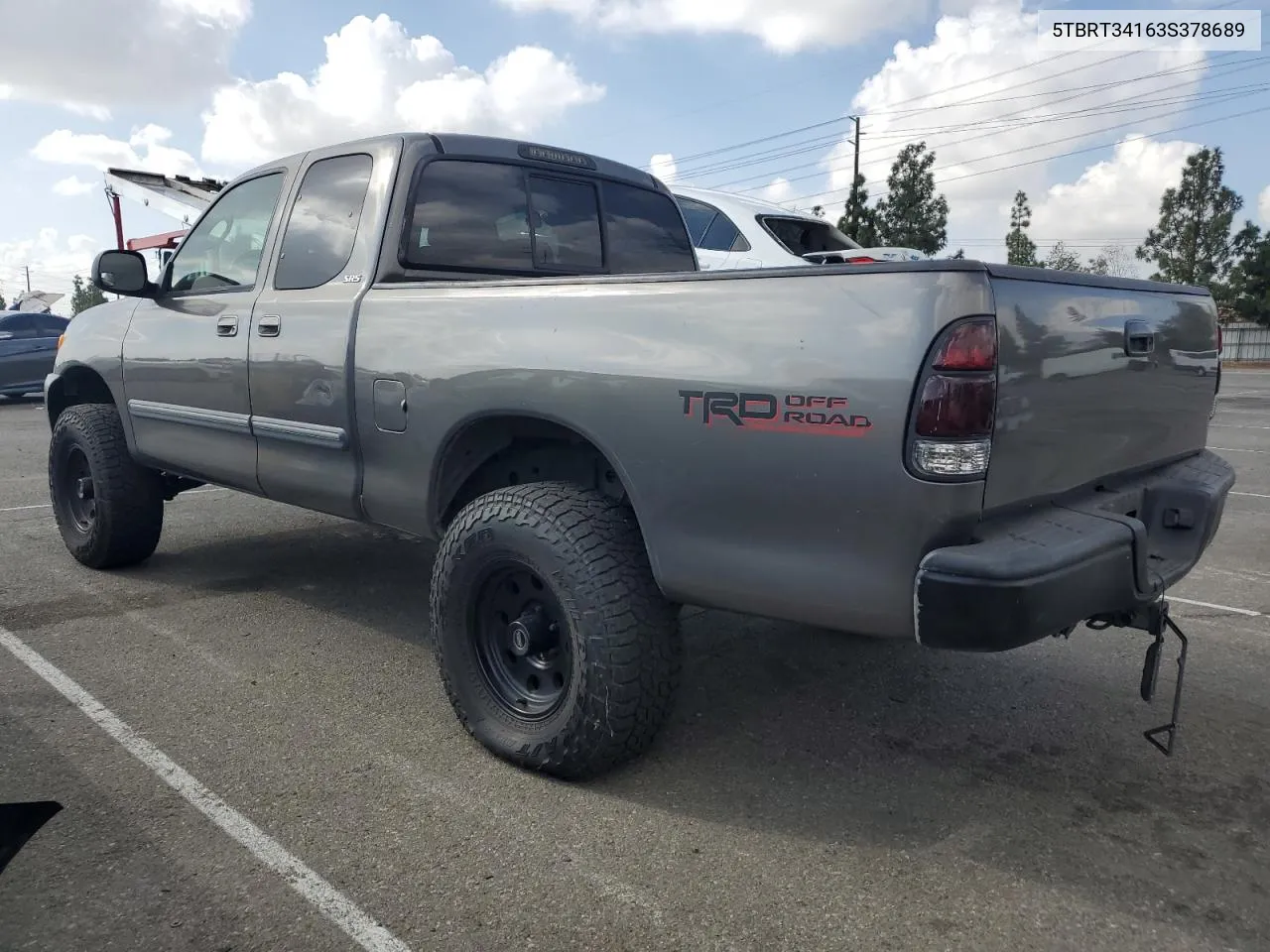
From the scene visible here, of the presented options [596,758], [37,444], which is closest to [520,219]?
[596,758]

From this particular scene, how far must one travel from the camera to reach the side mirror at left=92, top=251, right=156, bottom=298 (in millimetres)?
4430

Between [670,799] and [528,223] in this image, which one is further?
[528,223]

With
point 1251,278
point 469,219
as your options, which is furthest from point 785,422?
point 1251,278

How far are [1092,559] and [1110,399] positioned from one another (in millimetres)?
573

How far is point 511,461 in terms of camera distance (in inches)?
132

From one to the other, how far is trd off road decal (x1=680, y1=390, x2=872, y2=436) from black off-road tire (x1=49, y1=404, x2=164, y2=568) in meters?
3.54

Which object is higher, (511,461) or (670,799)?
(511,461)

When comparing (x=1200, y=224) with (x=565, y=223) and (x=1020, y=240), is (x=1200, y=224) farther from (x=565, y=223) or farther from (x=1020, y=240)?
(x=565, y=223)

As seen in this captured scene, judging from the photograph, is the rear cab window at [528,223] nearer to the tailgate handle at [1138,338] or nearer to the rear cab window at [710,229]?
the tailgate handle at [1138,338]

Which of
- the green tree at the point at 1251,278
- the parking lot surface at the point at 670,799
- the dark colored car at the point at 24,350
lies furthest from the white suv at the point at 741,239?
the green tree at the point at 1251,278

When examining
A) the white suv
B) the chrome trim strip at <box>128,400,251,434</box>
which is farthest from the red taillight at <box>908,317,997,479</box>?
the white suv

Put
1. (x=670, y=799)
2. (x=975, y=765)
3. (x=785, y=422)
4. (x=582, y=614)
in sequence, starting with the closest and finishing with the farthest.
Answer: (x=785, y=422)
(x=582, y=614)
(x=670, y=799)
(x=975, y=765)

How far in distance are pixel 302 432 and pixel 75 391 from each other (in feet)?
8.08

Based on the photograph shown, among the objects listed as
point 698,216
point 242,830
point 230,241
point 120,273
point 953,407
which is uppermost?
point 698,216
